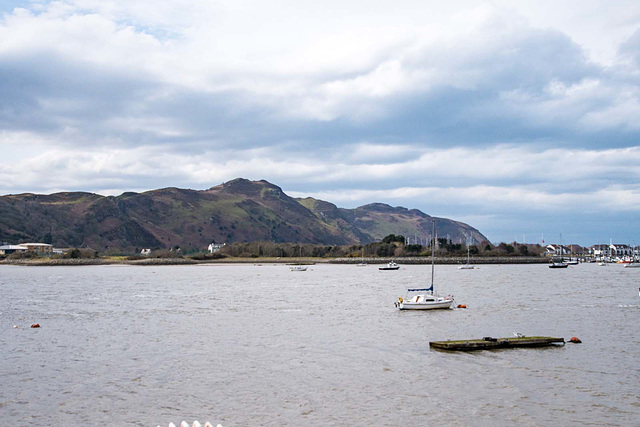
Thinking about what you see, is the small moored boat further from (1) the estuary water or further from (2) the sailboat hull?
(2) the sailboat hull

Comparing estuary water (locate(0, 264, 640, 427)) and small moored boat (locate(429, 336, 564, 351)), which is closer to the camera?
estuary water (locate(0, 264, 640, 427))

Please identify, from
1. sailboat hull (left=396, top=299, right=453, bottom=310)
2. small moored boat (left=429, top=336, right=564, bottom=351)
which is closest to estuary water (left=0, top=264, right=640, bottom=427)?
small moored boat (left=429, top=336, right=564, bottom=351)

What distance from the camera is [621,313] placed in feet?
202

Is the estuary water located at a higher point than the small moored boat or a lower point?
lower

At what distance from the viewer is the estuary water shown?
25.2 m

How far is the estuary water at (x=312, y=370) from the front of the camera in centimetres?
2520

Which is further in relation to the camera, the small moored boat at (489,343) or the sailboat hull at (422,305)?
the sailboat hull at (422,305)

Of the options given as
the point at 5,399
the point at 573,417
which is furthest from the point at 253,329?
the point at 573,417

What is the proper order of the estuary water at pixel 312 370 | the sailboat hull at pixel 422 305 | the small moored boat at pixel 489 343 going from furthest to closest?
the sailboat hull at pixel 422 305, the small moored boat at pixel 489 343, the estuary water at pixel 312 370

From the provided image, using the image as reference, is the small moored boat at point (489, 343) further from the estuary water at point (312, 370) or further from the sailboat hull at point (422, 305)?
the sailboat hull at point (422, 305)

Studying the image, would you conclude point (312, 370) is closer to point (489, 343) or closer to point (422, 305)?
point (489, 343)

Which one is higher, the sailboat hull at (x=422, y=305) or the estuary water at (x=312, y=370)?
the sailboat hull at (x=422, y=305)

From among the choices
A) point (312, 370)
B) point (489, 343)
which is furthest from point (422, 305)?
point (312, 370)

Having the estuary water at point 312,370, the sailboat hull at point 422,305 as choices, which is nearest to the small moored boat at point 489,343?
the estuary water at point 312,370
